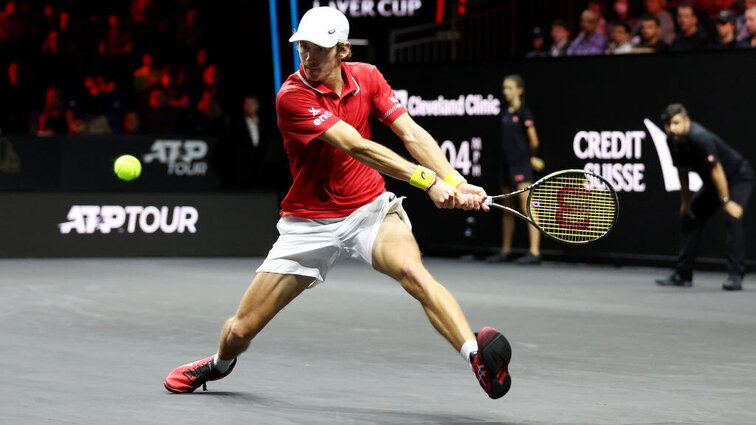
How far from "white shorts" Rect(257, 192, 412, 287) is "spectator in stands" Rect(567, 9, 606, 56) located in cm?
1023

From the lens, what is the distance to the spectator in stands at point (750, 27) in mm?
14273

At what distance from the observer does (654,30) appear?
15.2 meters

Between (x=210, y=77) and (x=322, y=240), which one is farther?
(x=210, y=77)

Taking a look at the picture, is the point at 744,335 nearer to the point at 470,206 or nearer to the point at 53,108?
the point at 470,206

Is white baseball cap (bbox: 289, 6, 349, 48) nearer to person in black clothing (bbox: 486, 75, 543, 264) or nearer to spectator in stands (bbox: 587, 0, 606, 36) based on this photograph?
person in black clothing (bbox: 486, 75, 543, 264)

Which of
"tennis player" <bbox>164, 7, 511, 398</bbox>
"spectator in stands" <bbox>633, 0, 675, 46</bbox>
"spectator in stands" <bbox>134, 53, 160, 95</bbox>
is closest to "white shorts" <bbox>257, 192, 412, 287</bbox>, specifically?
"tennis player" <bbox>164, 7, 511, 398</bbox>

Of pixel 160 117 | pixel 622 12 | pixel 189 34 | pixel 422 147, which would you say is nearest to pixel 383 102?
pixel 422 147

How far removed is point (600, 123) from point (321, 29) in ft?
31.9

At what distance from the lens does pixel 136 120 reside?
18859 mm

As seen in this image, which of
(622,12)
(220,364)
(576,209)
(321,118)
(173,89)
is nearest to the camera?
(321,118)

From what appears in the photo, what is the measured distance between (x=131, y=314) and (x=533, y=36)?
9.33 meters

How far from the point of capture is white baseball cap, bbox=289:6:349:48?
5879 millimetres

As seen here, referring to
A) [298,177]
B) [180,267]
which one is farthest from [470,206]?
[180,267]

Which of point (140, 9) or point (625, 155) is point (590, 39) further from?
point (140, 9)
